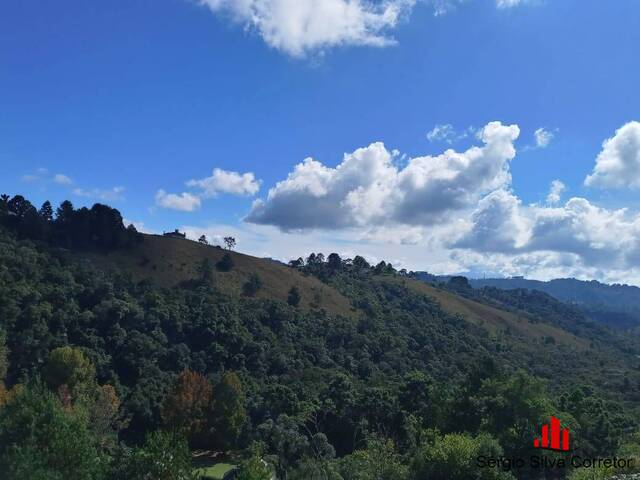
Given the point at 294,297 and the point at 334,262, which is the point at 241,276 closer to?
the point at 294,297

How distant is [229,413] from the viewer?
5112cm

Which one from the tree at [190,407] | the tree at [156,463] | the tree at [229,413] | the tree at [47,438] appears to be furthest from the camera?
the tree at [229,413]

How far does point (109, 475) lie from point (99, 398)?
92.6 ft

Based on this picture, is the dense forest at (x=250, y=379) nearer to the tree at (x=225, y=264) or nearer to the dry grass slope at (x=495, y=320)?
the tree at (x=225, y=264)

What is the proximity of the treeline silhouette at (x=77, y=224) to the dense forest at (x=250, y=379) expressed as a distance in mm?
354

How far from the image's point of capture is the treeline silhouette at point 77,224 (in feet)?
291

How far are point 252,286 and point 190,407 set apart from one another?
46687mm

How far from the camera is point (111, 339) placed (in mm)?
63312

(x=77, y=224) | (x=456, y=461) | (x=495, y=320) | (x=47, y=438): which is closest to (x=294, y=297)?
(x=77, y=224)

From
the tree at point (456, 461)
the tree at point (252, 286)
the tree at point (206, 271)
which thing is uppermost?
the tree at point (206, 271)

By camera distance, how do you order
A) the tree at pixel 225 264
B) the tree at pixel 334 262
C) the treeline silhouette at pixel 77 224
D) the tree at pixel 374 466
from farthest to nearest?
the tree at pixel 334 262, the tree at pixel 225 264, the treeline silhouette at pixel 77 224, the tree at pixel 374 466

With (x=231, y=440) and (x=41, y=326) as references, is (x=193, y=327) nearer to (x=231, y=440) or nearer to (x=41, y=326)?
(x=41, y=326)

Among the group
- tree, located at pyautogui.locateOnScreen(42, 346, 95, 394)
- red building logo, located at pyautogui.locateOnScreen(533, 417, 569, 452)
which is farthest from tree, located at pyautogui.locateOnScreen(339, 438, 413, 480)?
tree, located at pyautogui.locateOnScreen(42, 346, 95, 394)

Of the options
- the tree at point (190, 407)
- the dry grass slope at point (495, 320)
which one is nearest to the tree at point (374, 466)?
the tree at point (190, 407)
